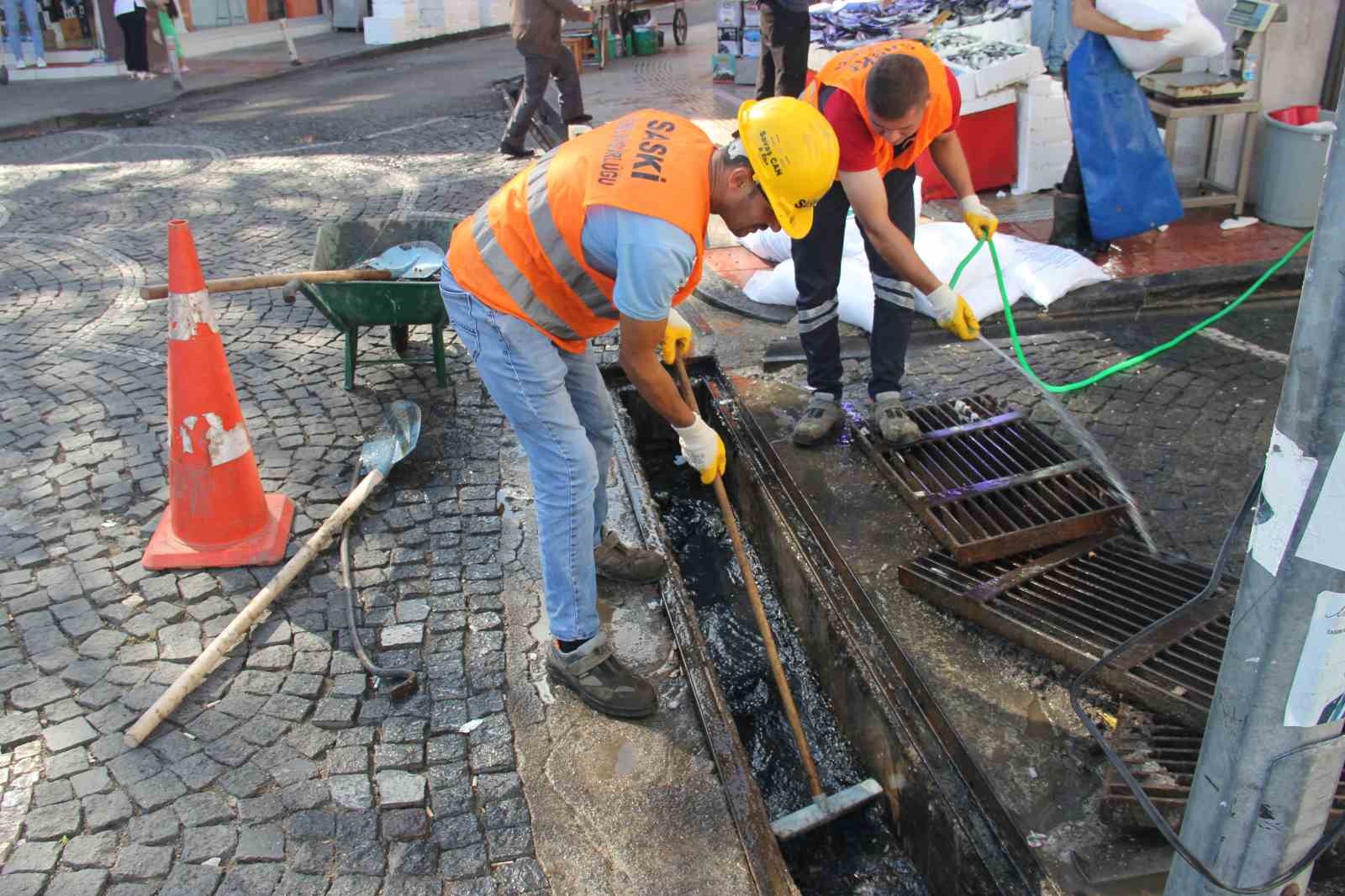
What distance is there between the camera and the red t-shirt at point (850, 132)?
153 inches

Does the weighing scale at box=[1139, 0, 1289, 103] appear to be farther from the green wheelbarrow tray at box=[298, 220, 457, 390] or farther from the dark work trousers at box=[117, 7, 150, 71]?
the dark work trousers at box=[117, 7, 150, 71]

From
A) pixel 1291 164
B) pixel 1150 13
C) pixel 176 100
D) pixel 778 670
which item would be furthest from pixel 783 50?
pixel 176 100

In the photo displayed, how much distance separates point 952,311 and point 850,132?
2.68 feet

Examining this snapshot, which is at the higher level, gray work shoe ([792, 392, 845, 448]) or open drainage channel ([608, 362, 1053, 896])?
gray work shoe ([792, 392, 845, 448])

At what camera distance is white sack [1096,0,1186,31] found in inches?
231

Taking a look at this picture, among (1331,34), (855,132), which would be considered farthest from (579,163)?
(1331,34)

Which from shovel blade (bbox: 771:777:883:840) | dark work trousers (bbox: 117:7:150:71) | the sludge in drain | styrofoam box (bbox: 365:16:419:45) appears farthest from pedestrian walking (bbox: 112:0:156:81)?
shovel blade (bbox: 771:777:883:840)

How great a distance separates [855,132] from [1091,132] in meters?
3.14

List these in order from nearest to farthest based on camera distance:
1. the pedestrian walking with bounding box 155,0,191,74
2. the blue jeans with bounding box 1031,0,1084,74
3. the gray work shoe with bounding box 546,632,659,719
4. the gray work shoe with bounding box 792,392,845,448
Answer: the gray work shoe with bounding box 546,632,659,719 < the gray work shoe with bounding box 792,392,845,448 < the blue jeans with bounding box 1031,0,1084,74 < the pedestrian walking with bounding box 155,0,191,74

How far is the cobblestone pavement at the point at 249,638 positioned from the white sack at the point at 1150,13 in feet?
13.8

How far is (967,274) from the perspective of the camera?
5902mm

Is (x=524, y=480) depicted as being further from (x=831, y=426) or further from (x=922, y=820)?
(x=922, y=820)

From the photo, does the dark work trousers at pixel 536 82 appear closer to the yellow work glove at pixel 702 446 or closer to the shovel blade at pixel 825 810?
the yellow work glove at pixel 702 446

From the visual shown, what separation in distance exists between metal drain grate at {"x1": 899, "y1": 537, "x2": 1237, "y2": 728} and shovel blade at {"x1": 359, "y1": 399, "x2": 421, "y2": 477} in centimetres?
216
